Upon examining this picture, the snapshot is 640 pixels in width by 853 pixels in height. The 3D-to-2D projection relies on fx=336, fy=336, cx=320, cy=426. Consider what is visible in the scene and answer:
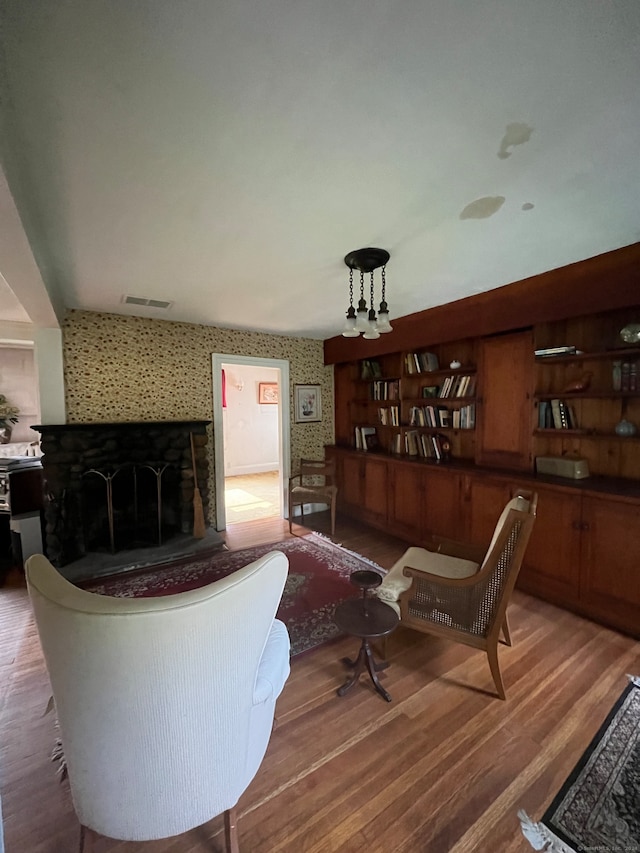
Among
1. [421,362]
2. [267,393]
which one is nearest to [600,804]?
[421,362]

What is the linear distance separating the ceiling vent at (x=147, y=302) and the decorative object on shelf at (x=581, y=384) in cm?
339

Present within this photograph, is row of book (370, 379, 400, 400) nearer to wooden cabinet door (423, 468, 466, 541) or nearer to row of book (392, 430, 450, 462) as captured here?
row of book (392, 430, 450, 462)

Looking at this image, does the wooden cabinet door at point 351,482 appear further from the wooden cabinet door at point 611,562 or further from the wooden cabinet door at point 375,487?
the wooden cabinet door at point 611,562

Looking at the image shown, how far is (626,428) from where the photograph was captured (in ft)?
7.70

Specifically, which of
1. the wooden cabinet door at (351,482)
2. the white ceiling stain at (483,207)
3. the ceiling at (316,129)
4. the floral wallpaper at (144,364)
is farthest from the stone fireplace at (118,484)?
the white ceiling stain at (483,207)

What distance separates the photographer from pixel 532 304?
2.58 metres

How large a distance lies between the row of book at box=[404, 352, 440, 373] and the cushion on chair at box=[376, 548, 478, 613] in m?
2.05

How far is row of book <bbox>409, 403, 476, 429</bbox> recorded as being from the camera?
10.8ft

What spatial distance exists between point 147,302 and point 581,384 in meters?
3.63

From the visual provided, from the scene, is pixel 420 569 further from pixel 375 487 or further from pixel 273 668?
pixel 375 487

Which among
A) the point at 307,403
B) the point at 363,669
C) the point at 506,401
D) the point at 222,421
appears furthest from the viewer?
the point at 307,403

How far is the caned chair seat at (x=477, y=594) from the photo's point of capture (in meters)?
1.60

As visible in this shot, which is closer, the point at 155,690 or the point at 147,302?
the point at 155,690

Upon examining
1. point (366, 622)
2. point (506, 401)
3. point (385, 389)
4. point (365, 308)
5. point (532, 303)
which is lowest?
point (366, 622)
